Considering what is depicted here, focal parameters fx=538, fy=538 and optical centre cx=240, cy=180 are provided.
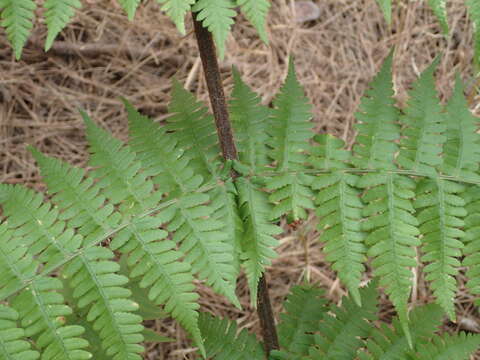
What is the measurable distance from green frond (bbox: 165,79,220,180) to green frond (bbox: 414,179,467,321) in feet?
2.62

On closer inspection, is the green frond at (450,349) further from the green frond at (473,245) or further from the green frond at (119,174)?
the green frond at (119,174)

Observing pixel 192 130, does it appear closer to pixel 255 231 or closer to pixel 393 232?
pixel 255 231

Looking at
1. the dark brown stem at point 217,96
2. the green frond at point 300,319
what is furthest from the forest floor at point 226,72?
the dark brown stem at point 217,96

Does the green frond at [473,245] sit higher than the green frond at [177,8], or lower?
lower

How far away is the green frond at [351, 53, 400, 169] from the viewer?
6.56ft

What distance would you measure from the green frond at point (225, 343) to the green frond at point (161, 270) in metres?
0.54

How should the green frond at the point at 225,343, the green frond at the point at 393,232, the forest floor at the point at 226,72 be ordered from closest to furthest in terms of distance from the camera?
the green frond at the point at 393,232, the green frond at the point at 225,343, the forest floor at the point at 226,72

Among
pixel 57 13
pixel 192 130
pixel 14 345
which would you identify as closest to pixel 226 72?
pixel 192 130

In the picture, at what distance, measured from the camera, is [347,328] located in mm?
2324

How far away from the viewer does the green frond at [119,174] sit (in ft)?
6.41

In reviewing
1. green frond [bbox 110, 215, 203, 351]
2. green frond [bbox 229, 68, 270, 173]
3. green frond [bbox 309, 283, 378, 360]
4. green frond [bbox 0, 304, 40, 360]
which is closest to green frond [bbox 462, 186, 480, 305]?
green frond [bbox 309, 283, 378, 360]

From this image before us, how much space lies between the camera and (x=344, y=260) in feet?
6.08

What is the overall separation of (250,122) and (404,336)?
3.59 ft

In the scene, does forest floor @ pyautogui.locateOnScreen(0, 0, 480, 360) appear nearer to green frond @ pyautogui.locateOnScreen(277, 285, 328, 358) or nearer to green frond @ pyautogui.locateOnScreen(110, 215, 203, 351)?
green frond @ pyautogui.locateOnScreen(277, 285, 328, 358)
